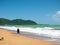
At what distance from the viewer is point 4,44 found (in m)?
12.0

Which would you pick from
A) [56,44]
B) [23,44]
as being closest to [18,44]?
[23,44]

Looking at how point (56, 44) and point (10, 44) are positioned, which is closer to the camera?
point (10, 44)

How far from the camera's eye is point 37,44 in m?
12.8

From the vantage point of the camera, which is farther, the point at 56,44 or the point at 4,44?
the point at 56,44

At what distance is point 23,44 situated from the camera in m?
12.2

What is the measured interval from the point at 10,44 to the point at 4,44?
0.43 metres

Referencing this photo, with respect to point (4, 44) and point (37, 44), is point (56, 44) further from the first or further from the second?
point (4, 44)

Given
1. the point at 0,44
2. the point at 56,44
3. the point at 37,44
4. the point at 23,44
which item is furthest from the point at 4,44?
the point at 56,44

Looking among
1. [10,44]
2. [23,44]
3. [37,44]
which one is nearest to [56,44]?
[37,44]

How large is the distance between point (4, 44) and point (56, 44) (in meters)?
4.12

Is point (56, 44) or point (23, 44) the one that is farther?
point (56, 44)

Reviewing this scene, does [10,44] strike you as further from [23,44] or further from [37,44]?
[37,44]

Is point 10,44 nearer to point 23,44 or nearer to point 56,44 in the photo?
point 23,44

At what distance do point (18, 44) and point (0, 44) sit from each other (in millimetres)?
1301
